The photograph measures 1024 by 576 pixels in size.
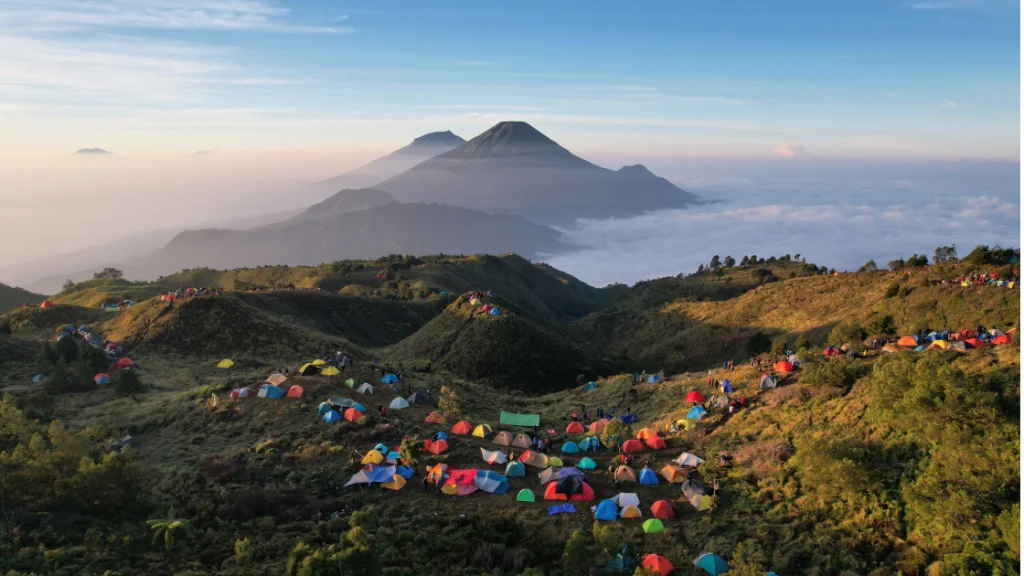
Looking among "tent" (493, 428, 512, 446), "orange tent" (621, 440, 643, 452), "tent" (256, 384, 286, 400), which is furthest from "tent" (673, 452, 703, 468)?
"tent" (256, 384, 286, 400)

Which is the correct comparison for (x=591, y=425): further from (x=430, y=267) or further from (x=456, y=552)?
(x=430, y=267)

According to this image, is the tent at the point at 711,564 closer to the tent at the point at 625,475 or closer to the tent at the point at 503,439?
the tent at the point at 625,475

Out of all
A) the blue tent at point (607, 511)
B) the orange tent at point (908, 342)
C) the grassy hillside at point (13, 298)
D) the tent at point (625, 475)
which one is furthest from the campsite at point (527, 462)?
the grassy hillside at point (13, 298)

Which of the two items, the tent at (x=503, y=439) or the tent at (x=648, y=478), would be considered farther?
the tent at (x=503, y=439)

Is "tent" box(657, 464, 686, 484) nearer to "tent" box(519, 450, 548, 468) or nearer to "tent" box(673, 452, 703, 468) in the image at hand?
"tent" box(673, 452, 703, 468)

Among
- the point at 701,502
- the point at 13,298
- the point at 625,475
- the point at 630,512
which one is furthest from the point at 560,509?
the point at 13,298

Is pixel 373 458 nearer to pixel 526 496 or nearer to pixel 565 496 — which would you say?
pixel 526 496
